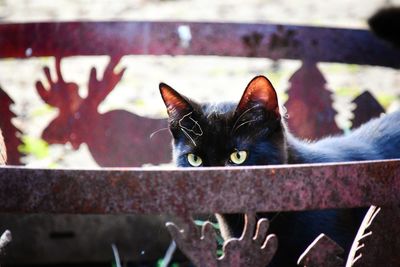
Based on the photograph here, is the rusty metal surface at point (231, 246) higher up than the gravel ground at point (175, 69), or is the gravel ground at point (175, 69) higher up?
the gravel ground at point (175, 69)

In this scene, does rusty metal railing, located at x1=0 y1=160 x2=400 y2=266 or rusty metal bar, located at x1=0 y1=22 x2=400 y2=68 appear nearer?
rusty metal railing, located at x1=0 y1=160 x2=400 y2=266

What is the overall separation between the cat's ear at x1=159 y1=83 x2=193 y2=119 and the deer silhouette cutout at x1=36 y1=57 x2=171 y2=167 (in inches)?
25.0

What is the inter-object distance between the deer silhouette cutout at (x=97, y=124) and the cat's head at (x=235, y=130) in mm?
649

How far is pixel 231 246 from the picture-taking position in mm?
990

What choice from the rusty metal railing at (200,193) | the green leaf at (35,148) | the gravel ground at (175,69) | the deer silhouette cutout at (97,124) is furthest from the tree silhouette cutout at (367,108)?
the green leaf at (35,148)

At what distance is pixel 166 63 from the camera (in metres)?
3.80

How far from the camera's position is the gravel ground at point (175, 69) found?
306cm

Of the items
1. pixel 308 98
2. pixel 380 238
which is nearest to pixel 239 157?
pixel 380 238

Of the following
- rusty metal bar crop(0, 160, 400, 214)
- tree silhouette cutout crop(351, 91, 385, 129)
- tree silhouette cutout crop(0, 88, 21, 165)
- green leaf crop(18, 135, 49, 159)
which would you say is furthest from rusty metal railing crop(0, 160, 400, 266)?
green leaf crop(18, 135, 49, 159)

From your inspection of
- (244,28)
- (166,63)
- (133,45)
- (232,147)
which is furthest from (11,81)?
(232,147)

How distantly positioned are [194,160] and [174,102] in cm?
13

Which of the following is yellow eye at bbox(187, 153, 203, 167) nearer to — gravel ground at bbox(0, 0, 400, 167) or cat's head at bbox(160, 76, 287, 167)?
cat's head at bbox(160, 76, 287, 167)

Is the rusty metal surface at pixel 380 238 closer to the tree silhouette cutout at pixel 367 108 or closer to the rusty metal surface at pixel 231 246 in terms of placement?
the rusty metal surface at pixel 231 246

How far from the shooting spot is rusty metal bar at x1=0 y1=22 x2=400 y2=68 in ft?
6.90
